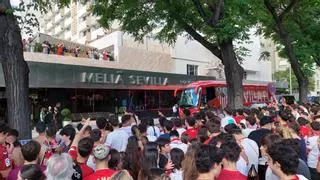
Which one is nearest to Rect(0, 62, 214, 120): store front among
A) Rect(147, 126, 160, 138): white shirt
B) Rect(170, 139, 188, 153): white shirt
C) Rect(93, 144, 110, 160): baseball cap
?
Rect(147, 126, 160, 138): white shirt

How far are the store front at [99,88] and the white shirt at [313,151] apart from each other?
21.3 meters

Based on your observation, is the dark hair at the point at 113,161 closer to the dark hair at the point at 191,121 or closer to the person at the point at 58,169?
the person at the point at 58,169

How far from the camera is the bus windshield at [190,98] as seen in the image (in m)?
27.0

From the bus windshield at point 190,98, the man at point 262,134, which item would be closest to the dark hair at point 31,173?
the man at point 262,134

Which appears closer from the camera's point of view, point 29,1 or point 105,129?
point 105,129

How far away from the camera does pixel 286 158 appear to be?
13.5ft

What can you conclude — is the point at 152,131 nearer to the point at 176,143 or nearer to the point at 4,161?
the point at 176,143

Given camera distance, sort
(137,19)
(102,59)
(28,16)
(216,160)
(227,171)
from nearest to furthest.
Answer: (216,160) → (227,171) → (28,16) → (137,19) → (102,59)

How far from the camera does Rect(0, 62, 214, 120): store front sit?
28.3 metres

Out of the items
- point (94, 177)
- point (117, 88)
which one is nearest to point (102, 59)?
point (117, 88)

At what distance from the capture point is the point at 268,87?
35.7m

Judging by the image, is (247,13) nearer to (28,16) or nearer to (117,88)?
(28,16)

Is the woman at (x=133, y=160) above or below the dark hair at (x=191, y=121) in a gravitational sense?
below

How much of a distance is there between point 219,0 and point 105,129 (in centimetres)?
1000
